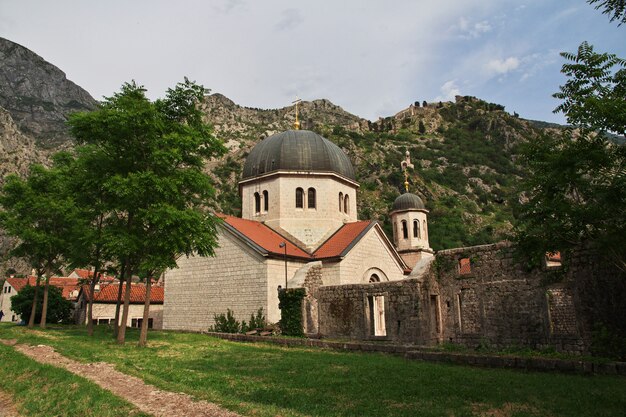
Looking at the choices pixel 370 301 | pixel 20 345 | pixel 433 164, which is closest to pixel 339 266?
pixel 370 301

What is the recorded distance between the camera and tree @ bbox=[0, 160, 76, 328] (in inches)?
943

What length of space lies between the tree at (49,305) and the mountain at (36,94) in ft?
286

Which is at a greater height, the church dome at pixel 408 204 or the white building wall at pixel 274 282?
the church dome at pixel 408 204

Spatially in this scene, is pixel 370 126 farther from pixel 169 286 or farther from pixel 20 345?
pixel 20 345

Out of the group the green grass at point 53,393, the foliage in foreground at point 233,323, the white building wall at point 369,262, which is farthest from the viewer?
the white building wall at point 369,262

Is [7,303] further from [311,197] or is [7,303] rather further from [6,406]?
[6,406]

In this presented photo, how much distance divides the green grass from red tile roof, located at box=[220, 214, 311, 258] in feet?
46.4

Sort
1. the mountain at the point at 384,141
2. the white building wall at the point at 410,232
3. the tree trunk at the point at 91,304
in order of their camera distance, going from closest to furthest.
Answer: the tree trunk at the point at 91,304
the white building wall at the point at 410,232
the mountain at the point at 384,141

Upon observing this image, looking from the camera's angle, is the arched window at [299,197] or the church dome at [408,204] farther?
the church dome at [408,204]

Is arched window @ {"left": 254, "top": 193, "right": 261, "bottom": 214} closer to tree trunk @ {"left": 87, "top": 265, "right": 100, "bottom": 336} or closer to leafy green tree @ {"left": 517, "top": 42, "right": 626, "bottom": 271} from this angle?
tree trunk @ {"left": 87, "top": 265, "right": 100, "bottom": 336}

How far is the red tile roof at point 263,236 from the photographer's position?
2523cm

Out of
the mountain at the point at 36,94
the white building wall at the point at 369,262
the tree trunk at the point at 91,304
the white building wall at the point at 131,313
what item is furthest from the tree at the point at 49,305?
the mountain at the point at 36,94

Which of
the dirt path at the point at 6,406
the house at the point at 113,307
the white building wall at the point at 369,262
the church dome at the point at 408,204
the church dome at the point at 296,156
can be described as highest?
the church dome at the point at 296,156

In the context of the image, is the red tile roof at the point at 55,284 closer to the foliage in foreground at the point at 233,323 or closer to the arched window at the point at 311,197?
the foliage in foreground at the point at 233,323
